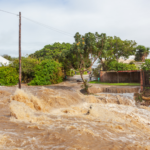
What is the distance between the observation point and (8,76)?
69.8 ft

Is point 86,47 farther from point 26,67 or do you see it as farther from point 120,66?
point 26,67

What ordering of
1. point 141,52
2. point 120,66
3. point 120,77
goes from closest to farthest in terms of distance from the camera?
point 120,66, point 120,77, point 141,52

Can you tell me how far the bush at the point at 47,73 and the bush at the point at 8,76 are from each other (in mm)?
2213

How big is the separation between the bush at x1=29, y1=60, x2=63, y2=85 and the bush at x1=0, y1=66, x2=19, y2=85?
2.21m

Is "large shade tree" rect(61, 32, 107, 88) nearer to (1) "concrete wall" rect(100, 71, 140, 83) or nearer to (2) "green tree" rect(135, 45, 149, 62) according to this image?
(1) "concrete wall" rect(100, 71, 140, 83)

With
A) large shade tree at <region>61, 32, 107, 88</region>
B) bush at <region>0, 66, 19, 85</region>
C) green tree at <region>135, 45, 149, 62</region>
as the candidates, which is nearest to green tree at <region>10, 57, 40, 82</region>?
bush at <region>0, 66, 19, 85</region>

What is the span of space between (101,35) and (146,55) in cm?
2272

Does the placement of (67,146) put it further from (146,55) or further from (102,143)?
(146,55)

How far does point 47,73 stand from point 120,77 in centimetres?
1083

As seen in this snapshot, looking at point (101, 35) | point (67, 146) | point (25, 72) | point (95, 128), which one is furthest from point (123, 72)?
point (67, 146)

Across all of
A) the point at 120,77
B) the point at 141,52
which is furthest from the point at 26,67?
the point at 141,52

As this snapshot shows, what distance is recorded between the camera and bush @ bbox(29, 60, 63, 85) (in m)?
22.6

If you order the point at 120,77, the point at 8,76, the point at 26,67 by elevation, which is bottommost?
the point at 120,77

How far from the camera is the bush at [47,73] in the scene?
74.2 ft
